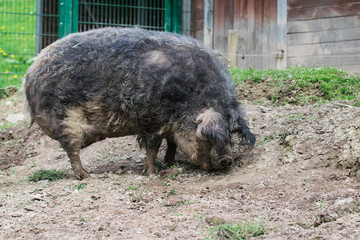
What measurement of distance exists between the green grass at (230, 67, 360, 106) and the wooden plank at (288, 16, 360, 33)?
5.62 feet

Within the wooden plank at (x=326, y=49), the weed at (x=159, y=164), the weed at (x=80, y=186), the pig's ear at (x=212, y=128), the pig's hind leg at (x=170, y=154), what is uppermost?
the wooden plank at (x=326, y=49)

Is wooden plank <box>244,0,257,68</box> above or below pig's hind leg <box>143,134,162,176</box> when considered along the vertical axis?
above

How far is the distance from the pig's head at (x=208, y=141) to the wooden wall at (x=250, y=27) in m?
4.18

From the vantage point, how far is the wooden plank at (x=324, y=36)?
8375 mm

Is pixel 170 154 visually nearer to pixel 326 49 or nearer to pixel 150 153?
pixel 150 153

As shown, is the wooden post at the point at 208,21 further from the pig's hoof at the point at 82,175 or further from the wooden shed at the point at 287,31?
the pig's hoof at the point at 82,175

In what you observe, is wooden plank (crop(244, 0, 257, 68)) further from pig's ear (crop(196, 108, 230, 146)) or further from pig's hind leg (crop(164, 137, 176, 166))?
pig's ear (crop(196, 108, 230, 146))

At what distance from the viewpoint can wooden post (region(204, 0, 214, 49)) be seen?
34.4 feet

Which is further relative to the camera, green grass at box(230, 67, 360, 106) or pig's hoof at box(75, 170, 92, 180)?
green grass at box(230, 67, 360, 106)

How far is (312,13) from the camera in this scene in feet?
29.3

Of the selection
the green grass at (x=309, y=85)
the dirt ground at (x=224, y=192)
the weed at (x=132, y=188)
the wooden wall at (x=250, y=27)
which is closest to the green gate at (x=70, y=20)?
the wooden wall at (x=250, y=27)

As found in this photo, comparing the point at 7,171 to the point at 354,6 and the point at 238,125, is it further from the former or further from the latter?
the point at 354,6

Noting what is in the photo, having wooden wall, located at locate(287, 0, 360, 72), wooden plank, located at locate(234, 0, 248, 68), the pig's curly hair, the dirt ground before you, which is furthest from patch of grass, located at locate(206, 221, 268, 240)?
wooden plank, located at locate(234, 0, 248, 68)

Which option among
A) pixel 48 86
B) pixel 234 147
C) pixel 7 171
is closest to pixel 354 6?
pixel 234 147
